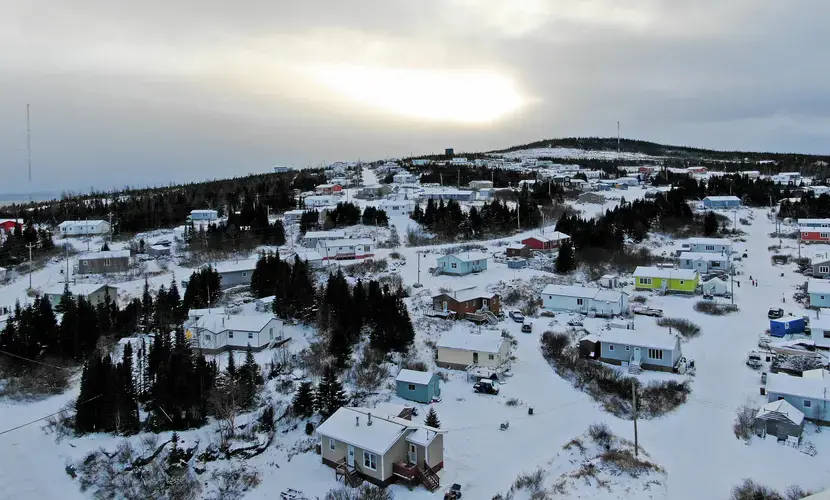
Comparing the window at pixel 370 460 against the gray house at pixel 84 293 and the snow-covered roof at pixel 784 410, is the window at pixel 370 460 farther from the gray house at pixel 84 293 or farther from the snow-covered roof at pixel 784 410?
the gray house at pixel 84 293

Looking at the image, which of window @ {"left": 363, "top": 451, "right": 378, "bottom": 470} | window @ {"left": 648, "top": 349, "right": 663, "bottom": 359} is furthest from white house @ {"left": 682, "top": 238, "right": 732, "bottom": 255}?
window @ {"left": 363, "top": 451, "right": 378, "bottom": 470}

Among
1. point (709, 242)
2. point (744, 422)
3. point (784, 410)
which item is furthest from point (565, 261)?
point (784, 410)

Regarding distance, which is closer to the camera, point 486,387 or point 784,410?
point 784,410

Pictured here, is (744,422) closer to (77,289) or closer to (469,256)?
(469,256)

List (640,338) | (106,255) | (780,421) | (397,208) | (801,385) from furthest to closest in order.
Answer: (397,208)
(106,255)
(640,338)
(801,385)
(780,421)

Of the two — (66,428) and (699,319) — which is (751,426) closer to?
(699,319)

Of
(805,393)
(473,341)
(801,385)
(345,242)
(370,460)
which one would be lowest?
(370,460)
